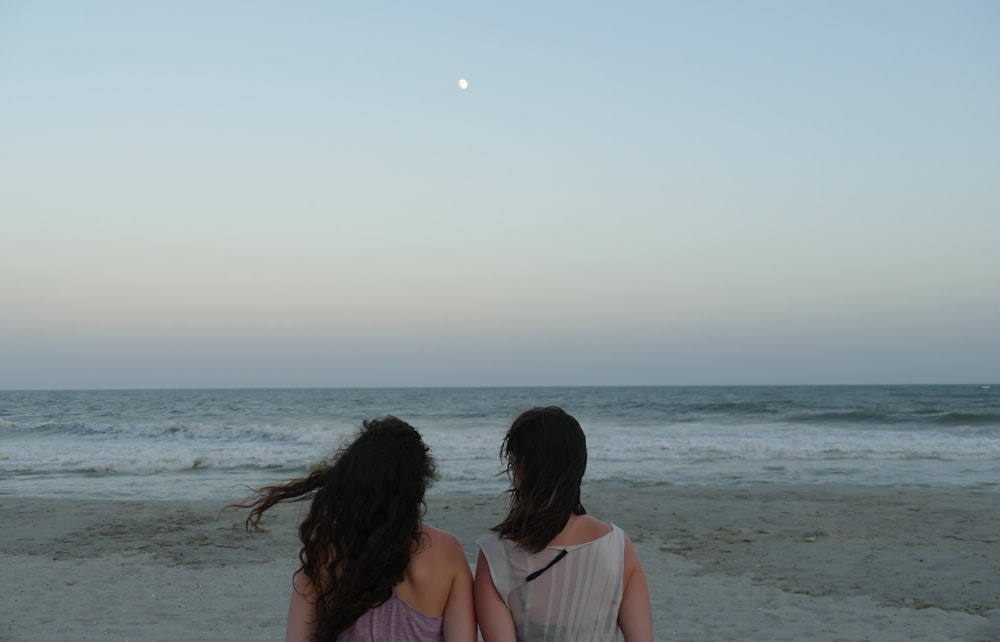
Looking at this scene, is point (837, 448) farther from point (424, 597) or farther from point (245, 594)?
point (424, 597)

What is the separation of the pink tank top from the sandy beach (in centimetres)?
389

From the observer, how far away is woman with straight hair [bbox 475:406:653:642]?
2107 mm

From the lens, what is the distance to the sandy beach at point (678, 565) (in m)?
5.82

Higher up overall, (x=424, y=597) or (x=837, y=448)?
(x=424, y=597)

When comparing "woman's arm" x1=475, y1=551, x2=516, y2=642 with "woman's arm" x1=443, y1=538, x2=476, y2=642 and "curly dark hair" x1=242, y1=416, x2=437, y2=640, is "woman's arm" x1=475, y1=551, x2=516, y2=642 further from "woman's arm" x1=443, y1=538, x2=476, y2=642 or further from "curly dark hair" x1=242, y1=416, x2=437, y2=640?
"curly dark hair" x1=242, y1=416, x2=437, y2=640

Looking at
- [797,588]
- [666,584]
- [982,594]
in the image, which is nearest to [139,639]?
[666,584]

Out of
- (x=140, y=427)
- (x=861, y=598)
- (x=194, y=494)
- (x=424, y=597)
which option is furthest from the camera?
(x=140, y=427)

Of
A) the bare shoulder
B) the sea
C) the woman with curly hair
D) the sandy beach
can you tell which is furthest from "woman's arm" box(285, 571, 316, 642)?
the sea

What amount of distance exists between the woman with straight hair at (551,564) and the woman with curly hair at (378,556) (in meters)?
0.12

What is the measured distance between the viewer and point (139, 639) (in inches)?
215

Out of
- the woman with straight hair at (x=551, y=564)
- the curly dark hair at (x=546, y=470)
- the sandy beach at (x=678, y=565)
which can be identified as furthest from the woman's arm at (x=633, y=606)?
the sandy beach at (x=678, y=565)

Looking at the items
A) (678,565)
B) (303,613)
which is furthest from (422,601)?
(678,565)

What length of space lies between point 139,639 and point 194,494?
8.46m

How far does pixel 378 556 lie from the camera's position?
6.45ft
